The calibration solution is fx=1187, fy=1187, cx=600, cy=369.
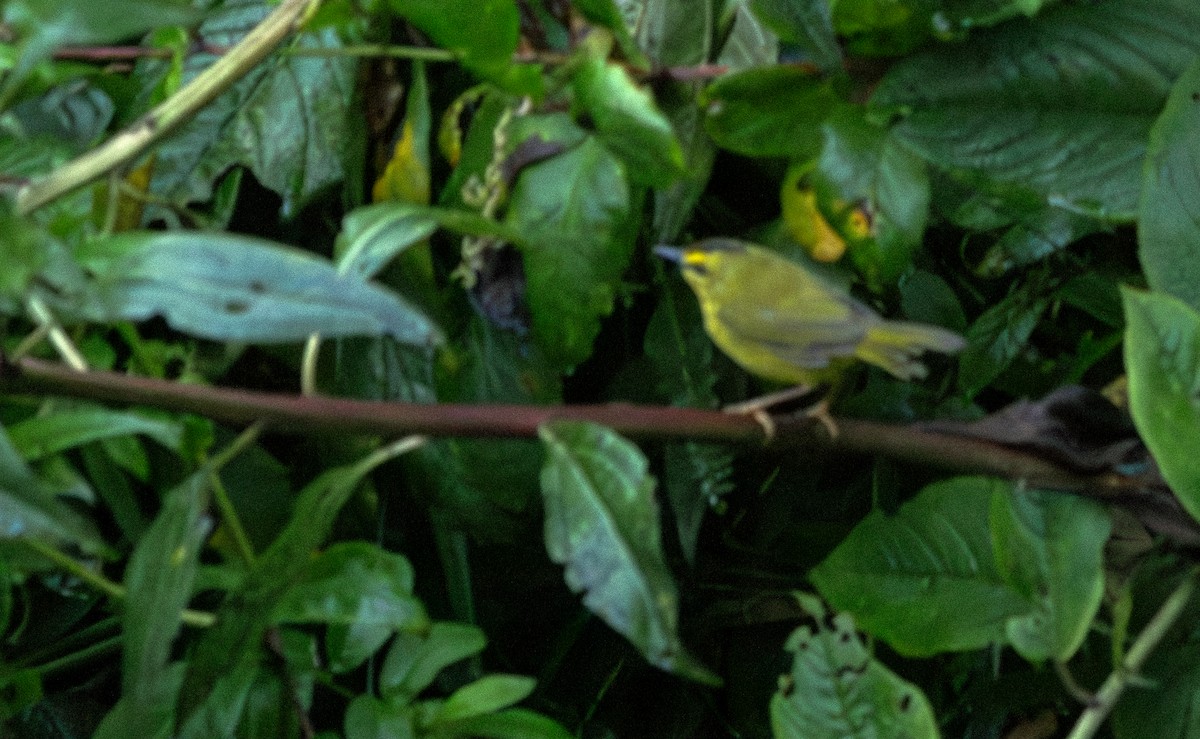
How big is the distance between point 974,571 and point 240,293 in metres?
0.55

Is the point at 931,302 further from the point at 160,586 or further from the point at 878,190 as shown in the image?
the point at 160,586

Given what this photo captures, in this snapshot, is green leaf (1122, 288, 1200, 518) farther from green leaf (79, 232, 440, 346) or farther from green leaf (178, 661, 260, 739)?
green leaf (178, 661, 260, 739)

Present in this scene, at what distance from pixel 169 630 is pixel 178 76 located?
403 mm

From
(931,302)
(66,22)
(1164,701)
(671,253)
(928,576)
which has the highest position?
(66,22)

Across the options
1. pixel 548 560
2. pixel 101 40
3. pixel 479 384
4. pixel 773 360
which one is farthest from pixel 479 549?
pixel 101 40

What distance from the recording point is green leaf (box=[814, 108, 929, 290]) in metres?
0.84

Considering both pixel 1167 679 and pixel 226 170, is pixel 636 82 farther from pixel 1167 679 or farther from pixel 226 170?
pixel 1167 679

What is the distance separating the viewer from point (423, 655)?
0.82 metres

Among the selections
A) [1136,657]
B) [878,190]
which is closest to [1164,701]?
[1136,657]

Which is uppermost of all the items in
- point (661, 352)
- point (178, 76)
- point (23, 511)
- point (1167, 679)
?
point (178, 76)

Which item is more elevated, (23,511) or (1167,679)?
(23,511)

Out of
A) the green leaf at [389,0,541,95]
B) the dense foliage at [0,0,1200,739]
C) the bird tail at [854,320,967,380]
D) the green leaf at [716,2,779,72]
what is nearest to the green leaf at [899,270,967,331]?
the dense foliage at [0,0,1200,739]

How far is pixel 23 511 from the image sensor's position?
58cm

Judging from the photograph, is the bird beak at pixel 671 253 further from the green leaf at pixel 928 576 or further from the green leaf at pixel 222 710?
the green leaf at pixel 222 710
